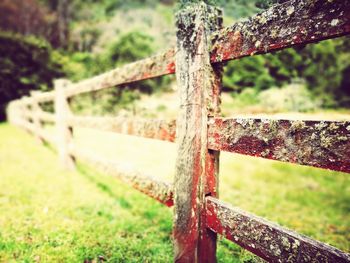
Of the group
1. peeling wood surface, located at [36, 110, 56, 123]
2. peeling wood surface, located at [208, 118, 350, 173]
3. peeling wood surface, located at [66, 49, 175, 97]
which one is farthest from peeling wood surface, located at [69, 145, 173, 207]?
peeling wood surface, located at [36, 110, 56, 123]

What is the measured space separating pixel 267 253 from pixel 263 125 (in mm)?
604

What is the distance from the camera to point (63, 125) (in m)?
4.43

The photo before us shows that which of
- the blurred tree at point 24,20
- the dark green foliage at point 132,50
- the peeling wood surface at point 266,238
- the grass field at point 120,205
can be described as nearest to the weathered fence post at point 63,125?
the grass field at point 120,205

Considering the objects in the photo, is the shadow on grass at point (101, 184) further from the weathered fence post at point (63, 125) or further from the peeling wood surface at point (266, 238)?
the peeling wood surface at point (266, 238)

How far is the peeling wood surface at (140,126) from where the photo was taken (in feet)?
6.30

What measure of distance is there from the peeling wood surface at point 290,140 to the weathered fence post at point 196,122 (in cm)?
13

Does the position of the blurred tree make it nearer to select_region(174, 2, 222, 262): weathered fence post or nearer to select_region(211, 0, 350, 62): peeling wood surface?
select_region(174, 2, 222, 262): weathered fence post

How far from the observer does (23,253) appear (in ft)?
7.06

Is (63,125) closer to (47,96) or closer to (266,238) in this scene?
(47,96)

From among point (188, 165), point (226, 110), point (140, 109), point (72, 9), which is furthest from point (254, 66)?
point (72, 9)

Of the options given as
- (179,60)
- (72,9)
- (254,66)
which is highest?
(72,9)

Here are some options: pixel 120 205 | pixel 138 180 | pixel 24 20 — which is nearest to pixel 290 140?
pixel 138 180

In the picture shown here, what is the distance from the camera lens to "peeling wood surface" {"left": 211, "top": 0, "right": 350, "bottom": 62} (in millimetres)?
1021

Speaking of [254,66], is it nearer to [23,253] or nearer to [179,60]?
[179,60]
